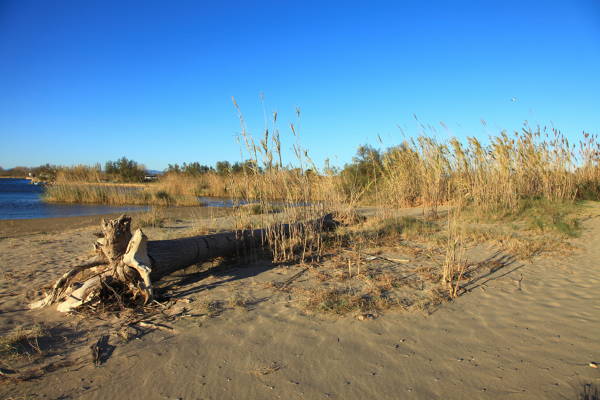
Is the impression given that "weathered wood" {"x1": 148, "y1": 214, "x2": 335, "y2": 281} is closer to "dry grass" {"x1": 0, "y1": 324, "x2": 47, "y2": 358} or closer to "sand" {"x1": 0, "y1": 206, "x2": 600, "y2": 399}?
"sand" {"x1": 0, "y1": 206, "x2": 600, "y2": 399}

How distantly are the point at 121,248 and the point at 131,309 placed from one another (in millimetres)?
761

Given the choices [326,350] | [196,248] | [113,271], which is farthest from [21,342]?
[326,350]

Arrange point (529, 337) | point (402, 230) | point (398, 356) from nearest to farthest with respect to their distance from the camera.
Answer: point (398, 356) < point (529, 337) < point (402, 230)

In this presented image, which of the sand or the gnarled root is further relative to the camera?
the gnarled root

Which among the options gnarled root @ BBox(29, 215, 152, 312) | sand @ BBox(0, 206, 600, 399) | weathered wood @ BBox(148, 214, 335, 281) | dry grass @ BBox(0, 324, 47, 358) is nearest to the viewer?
sand @ BBox(0, 206, 600, 399)

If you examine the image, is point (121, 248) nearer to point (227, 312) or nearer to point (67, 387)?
point (227, 312)

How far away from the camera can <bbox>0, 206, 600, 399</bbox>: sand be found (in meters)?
2.27

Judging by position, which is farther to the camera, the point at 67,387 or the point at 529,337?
the point at 529,337

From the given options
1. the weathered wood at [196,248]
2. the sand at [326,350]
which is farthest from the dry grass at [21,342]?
the weathered wood at [196,248]

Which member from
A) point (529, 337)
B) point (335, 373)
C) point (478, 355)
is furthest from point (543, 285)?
point (335, 373)

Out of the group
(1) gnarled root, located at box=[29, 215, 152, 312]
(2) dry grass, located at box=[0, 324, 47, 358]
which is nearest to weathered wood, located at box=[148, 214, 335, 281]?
(1) gnarled root, located at box=[29, 215, 152, 312]

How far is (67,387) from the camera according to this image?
7.46 feet

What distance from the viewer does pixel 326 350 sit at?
2.73 meters

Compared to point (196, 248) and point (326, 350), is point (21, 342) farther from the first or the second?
point (326, 350)
